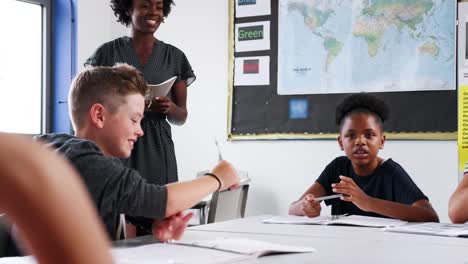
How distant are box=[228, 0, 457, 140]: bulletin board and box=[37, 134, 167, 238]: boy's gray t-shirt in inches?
96.5

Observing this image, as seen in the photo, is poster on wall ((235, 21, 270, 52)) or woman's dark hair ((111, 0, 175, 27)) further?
poster on wall ((235, 21, 270, 52))

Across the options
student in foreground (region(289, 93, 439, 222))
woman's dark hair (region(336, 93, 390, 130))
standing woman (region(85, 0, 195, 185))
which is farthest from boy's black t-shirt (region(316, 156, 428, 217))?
standing woman (region(85, 0, 195, 185))

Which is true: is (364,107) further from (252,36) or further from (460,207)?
(252,36)

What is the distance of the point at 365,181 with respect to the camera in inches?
94.3

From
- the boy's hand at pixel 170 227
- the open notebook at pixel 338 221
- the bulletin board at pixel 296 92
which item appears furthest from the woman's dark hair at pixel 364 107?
the boy's hand at pixel 170 227

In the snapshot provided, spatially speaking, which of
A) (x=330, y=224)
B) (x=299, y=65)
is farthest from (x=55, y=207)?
(x=299, y=65)

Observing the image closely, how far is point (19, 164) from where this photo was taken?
0.46 ft

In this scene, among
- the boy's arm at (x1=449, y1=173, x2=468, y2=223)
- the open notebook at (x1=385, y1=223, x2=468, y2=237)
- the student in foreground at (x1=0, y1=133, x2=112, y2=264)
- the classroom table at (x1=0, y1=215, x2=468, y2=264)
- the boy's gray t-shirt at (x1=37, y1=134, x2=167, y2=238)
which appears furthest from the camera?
the boy's arm at (x1=449, y1=173, x2=468, y2=223)

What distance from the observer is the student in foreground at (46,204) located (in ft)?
0.46

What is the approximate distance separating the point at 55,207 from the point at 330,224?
6.00 ft

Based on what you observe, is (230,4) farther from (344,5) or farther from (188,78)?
(188,78)

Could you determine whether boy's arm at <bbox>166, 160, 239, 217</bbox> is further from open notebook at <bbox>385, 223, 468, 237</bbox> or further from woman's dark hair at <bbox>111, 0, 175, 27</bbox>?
woman's dark hair at <bbox>111, 0, 175, 27</bbox>

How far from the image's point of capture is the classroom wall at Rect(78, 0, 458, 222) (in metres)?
3.84

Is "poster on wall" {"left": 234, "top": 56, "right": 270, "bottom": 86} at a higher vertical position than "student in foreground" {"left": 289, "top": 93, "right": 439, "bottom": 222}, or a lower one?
higher
